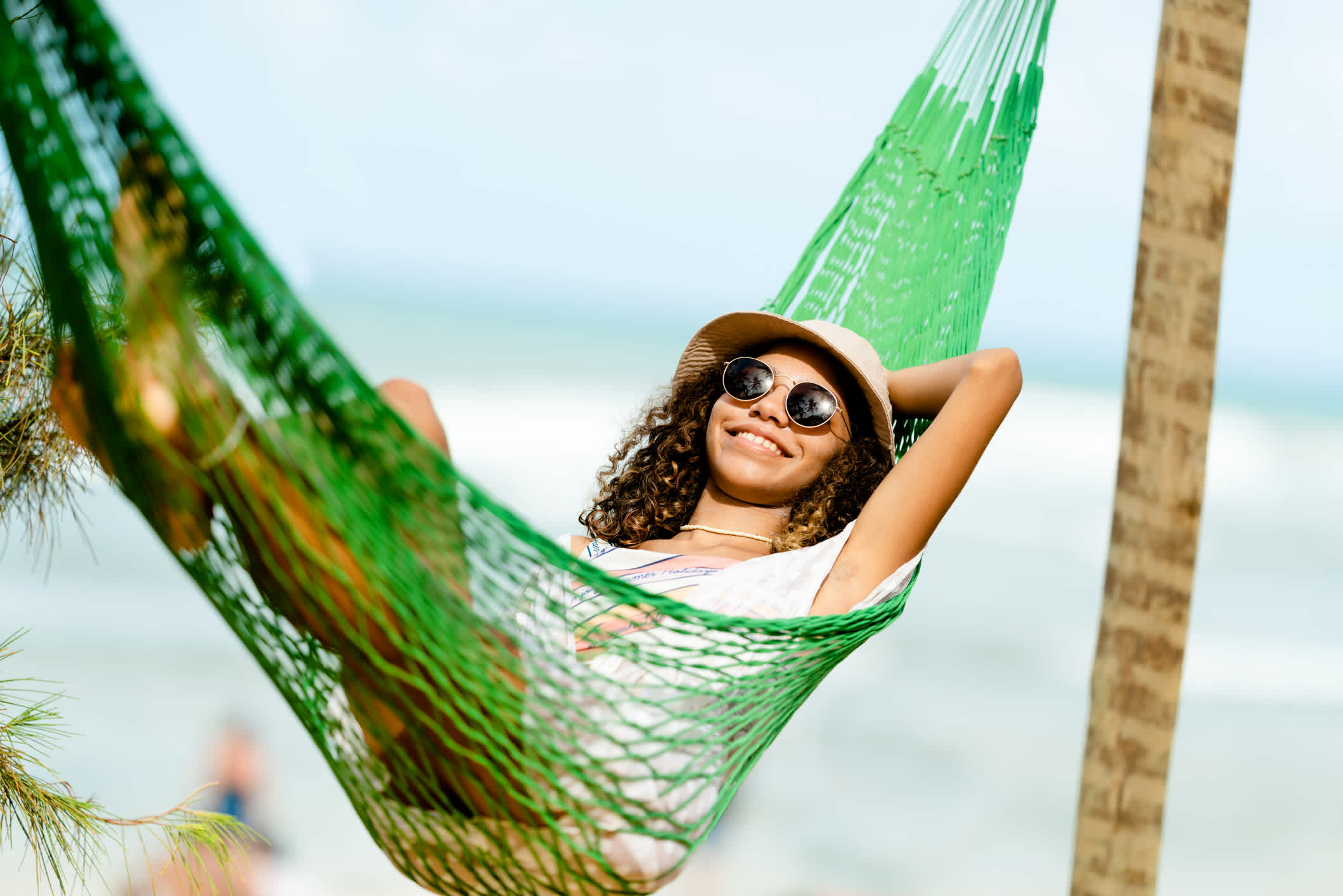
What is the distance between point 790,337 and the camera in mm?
2197

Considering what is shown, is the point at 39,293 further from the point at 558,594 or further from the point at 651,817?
the point at 651,817

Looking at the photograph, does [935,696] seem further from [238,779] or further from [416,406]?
[416,406]

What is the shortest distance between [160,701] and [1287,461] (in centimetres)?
1301

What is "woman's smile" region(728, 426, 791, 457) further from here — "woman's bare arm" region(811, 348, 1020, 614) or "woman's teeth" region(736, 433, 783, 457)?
"woman's bare arm" region(811, 348, 1020, 614)

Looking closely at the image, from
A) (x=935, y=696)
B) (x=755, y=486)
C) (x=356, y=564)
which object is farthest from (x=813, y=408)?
(x=935, y=696)

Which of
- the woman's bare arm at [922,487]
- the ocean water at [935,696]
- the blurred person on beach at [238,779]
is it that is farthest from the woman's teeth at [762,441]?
the blurred person on beach at [238,779]

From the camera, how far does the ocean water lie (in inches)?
249

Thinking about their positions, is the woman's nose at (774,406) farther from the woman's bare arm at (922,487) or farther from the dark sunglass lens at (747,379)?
the woman's bare arm at (922,487)

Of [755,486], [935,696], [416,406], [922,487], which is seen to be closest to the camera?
[416,406]

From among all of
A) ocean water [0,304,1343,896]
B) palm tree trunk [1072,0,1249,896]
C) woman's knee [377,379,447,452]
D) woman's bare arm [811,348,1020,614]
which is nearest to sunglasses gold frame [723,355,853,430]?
woman's bare arm [811,348,1020,614]

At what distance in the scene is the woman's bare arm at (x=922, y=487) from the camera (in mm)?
1763

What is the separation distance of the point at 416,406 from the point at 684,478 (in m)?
0.89

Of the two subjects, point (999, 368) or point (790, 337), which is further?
point (790, 337)

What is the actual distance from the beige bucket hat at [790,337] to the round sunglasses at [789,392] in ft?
0.21
